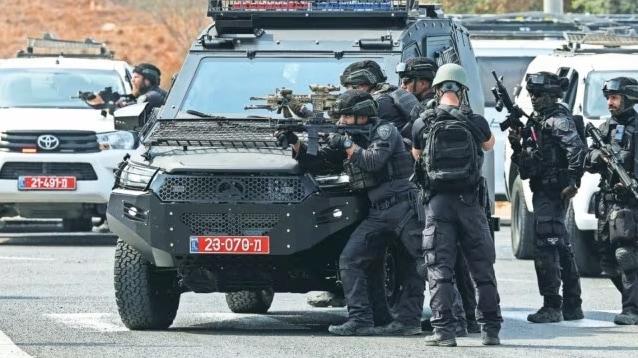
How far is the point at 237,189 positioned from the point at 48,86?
9149 mm

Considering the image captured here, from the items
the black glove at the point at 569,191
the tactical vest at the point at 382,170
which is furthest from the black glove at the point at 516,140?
the tactical vest at the point at 382,170

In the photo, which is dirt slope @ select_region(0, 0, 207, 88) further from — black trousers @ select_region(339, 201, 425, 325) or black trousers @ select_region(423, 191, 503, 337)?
black trousers @ select_region(423, 191, 503, 337)

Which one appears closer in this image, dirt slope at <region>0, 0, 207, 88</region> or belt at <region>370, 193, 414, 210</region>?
belt at <region>370, 193, 414, 210</region>

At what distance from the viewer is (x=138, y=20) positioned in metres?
47.7

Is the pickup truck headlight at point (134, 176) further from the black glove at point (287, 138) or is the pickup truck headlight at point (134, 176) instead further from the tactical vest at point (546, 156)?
the tactical vest at point (546, 156)

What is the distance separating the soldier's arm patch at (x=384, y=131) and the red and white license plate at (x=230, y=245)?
950 millimetres

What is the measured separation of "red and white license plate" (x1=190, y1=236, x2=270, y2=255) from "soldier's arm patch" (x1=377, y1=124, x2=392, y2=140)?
37.4 inches

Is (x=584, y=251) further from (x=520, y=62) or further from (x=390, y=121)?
(x=520, y=62)

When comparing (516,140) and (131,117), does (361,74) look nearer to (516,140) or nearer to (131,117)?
(516,140)

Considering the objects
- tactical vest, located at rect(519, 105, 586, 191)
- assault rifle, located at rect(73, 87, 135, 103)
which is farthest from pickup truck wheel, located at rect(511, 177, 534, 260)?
tactical vest, located at rect(519, 105, 586, 191)

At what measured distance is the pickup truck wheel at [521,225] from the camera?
18.2m

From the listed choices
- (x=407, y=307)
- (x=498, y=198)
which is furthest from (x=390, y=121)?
(x=498, y=198)

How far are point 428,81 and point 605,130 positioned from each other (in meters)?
1.56

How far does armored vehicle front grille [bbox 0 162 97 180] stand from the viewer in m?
19.1
